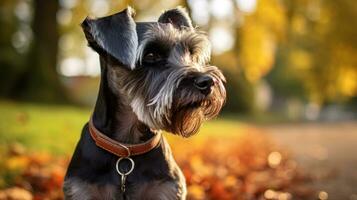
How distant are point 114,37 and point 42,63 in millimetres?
17796

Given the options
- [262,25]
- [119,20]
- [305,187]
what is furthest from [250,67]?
[119,20]

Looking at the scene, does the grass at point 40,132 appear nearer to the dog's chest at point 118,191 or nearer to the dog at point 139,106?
the dog at point 139,106

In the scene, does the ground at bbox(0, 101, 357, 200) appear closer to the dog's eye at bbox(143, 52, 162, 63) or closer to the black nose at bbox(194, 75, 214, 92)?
the dog's eye at bbox(143, 52, 162, 63)

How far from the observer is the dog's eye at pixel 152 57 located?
4.42m

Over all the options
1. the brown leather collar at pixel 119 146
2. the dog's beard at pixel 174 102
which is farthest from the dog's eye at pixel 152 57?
the brown leather collar at pixel 119 146

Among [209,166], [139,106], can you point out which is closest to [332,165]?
[209,166]

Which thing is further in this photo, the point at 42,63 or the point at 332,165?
the point at 42,63

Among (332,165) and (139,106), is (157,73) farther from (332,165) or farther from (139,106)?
(332,165)

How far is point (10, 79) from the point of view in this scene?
2191cm

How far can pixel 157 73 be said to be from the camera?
4.39m

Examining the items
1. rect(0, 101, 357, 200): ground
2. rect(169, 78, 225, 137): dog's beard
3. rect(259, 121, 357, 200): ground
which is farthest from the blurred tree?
rect(169, 78, 225, 137): dog's beard

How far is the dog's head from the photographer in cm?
423

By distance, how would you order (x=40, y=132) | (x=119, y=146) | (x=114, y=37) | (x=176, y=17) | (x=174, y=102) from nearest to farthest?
(x=174, y=102)
(x=114, y=37)
(x=119, y=146)
(x=176, y=17)
(x=40, y=132)

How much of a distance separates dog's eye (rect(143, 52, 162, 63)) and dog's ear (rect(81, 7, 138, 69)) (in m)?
0.13
